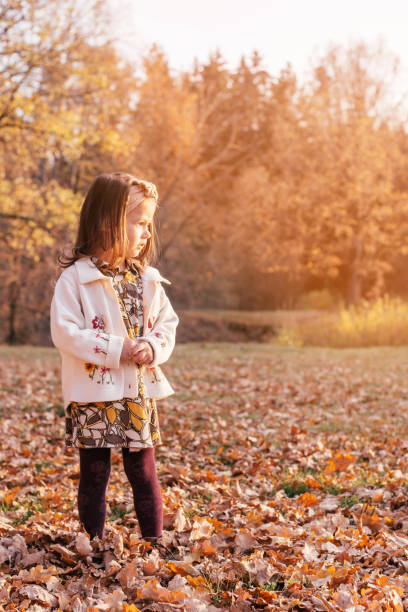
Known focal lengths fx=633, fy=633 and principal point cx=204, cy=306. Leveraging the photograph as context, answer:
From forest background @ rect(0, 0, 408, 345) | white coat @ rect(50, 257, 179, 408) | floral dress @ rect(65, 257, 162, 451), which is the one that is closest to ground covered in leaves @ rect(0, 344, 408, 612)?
floral dress @ rect(65, 257, 162, 451)

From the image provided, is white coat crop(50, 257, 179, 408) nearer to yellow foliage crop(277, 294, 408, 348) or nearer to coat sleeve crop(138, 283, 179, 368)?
coat sleeve crop(138, 283, 179, 368)

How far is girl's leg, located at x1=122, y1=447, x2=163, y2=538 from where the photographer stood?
114 inches

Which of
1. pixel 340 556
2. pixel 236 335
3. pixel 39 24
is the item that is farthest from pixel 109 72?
pixel 236 335

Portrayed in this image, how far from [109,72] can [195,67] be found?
22.5 m

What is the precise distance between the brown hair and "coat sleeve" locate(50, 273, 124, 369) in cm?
22

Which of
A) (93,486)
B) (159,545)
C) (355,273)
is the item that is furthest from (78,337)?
(355,273)

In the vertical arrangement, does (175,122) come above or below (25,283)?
above

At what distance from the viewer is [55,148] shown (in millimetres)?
11688

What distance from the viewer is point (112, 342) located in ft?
8.95

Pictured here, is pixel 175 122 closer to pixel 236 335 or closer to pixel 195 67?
pixel 236 335

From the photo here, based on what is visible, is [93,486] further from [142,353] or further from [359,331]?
[359,331]

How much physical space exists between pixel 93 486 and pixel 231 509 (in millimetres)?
1256

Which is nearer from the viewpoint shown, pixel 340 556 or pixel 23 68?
pixel 340 556

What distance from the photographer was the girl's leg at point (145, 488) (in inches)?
114
